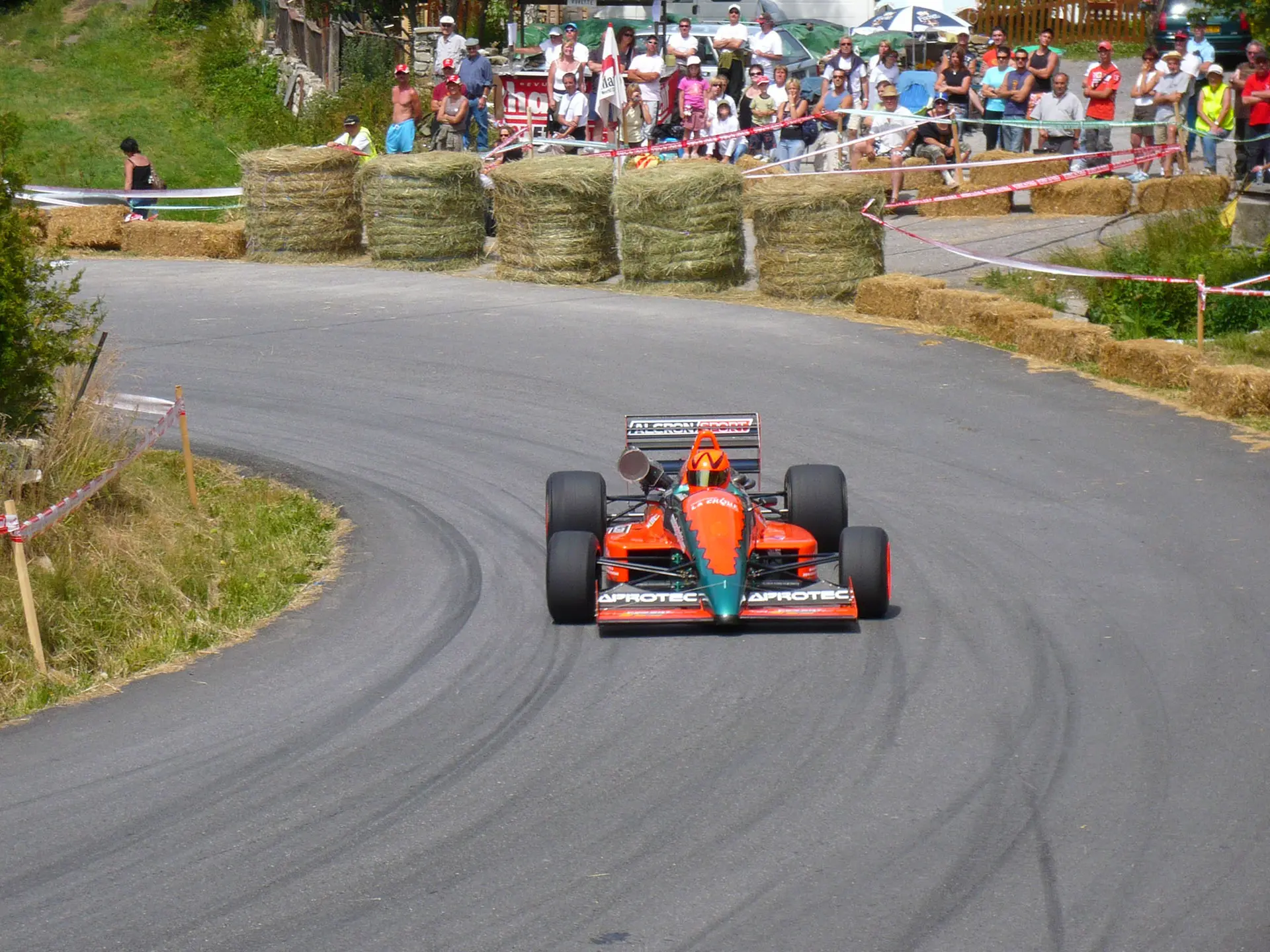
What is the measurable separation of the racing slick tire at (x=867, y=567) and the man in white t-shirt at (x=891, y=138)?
A: 13.8 m

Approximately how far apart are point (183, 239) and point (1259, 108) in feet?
45.1

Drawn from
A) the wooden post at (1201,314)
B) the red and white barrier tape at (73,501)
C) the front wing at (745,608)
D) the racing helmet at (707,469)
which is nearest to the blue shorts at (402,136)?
the wooden post at (1201,314)

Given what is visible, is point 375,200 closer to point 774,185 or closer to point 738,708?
point 774,185

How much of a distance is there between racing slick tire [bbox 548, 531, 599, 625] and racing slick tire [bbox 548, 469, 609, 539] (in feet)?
2.29

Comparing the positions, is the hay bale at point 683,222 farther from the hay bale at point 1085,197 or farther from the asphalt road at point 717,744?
the asphalt road at point 717,744

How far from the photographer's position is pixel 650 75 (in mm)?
24469

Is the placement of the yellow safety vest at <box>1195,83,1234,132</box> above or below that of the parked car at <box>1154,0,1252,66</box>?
below

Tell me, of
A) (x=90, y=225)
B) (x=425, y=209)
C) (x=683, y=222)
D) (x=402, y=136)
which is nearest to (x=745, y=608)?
(x=683, y=222)

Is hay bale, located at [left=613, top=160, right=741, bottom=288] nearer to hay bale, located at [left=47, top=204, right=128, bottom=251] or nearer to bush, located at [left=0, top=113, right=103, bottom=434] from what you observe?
hay bale, located at [left=47, top=204, right=128, bottom=251]

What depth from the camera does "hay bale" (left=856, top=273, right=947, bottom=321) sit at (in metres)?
16.4

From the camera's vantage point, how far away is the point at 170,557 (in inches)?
368

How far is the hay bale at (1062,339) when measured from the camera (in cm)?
1426

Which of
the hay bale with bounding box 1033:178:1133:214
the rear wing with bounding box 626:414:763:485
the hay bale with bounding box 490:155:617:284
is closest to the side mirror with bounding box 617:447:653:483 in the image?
the rear wing with bounding box 626:414:763:485

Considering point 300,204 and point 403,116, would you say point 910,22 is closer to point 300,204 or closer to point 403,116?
point 403,116
